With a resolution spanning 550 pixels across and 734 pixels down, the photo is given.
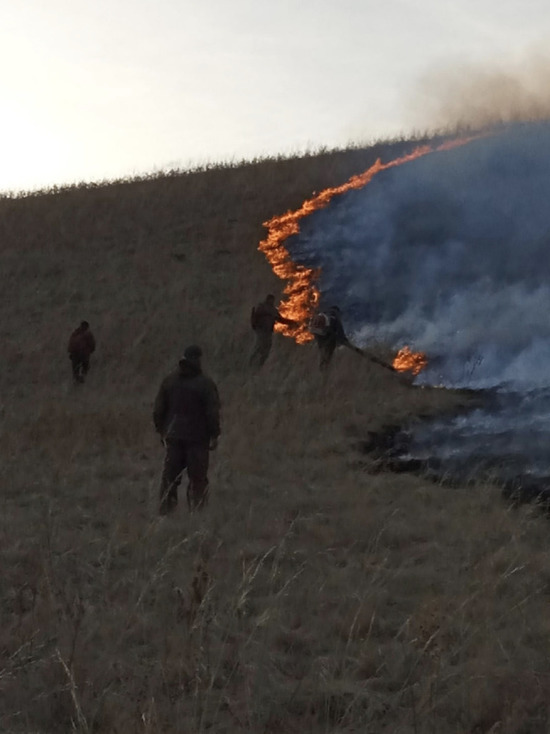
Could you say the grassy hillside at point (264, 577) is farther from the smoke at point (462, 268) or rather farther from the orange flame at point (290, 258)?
the orange flame at point (290, 258)

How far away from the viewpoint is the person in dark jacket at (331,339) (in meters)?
18.7

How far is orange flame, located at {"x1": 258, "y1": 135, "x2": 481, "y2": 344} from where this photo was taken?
24.3 m

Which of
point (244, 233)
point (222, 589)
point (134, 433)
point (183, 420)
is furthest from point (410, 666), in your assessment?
point (244, 233)

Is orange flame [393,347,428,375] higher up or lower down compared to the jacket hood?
lower down

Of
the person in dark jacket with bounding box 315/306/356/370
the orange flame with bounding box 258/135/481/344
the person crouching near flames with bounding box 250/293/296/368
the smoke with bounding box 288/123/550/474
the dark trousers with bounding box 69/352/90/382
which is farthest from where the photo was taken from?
the orange flame with bounding box 258/135/481/344

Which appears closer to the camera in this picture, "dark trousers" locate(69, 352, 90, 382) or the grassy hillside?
the grassy hillside

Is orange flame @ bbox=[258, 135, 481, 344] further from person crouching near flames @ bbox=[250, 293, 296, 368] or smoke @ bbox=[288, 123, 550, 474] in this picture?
person crouching near flames @ bbox=[250, 293, 296, 368]

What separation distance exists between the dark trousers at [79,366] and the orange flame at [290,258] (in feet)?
18.1

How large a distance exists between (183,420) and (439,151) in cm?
2797

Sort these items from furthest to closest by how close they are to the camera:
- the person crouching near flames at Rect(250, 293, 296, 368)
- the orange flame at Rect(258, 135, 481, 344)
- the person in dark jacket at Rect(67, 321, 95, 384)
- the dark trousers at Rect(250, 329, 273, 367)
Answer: the orange flame at Rect(258, 135, 481, 344) → the dark trousers at Rect(250, 329, 273, 367) → the person crouching near flames at Rect(250, 293, 296, 368) → the person in dark jacket at Rect(67, 321, 95, 384)

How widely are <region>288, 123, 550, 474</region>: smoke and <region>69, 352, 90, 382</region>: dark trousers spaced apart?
699cm

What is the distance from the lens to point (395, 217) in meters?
28.5

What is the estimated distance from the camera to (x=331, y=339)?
18.7m

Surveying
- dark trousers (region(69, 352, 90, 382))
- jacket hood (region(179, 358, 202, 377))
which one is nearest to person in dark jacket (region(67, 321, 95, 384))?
dark trousers (region(69, 352, 90, 382))
